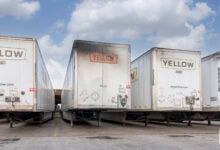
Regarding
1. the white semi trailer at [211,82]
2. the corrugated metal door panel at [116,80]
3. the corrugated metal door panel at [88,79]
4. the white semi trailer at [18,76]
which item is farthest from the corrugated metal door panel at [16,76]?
the white semi trailer at [211,82]

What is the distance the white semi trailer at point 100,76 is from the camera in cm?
1385

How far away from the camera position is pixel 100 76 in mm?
14148

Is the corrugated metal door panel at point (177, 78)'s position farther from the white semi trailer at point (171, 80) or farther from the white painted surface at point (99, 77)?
the white painted surface at point (99, 77)

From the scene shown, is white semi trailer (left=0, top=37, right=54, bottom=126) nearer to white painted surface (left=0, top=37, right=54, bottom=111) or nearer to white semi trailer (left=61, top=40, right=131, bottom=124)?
white painted surface (left=0, top=37, right=54, bottom=111)

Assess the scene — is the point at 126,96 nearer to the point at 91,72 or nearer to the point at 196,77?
the point at 91,72

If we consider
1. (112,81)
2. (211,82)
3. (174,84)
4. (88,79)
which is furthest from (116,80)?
(211,82)

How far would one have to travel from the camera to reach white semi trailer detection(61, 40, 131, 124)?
13852 millimetres

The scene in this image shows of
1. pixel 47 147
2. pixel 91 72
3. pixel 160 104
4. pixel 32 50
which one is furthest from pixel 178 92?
pixel 47 147

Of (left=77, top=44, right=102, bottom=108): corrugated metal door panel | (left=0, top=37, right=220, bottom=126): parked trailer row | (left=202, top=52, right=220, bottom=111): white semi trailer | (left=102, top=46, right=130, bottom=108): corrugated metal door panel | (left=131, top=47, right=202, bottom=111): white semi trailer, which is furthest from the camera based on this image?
(left=202, top=52, right=220, bottom=111): white semi trailer

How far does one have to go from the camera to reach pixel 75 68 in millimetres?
13828

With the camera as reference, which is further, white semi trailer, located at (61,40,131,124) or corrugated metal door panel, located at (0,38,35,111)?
white semi trailer, located at (61,40,131,124)


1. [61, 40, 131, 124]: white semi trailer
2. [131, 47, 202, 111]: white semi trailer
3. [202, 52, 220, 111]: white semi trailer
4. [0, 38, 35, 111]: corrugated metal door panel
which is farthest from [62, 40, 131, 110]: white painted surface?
[202, 52, 220, 111]: white semi trailer

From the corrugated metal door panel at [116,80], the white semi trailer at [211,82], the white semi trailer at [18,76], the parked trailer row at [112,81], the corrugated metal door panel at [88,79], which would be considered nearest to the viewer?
the white semi trailer at [18,76]

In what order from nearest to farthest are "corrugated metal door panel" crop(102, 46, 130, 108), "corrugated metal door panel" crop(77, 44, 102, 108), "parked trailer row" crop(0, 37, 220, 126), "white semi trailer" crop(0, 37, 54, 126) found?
"white semi trailer" crop(0, 37, 54, 126), "parked trailer row" crop(0, 37, 220, 126), "corrugated metal door panel" crop(77, 44, 102, 108), "corrugated metal door panel" crop(102, 46, 130, 108)
